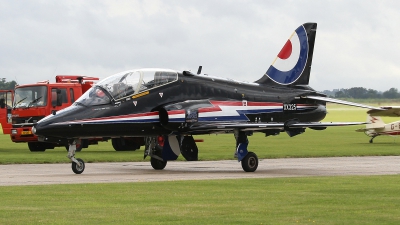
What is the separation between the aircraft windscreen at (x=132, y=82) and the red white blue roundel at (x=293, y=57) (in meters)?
5.12

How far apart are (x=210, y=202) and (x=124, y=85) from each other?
26.4 feet

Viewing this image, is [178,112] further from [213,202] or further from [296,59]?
[213,202]

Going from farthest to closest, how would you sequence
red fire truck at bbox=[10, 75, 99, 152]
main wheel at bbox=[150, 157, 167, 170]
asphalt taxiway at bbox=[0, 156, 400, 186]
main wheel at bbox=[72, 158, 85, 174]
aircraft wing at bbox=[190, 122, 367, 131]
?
red fire truck at bbox=[10, 75, 99, 152], main wheel at bbox=[150, 157, 167, 170], aircraft wing at bbox=[190, 122, 367, 131], main wheel at bbox=[72, 158, 85, 174], asphalt taxiway at bbox=[0, 156, 400, 186]

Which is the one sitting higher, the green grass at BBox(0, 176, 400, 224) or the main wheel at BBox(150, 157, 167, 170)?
the main wheel at BBox(150, 157, 167, 170)

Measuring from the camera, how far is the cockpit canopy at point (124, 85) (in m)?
21.4

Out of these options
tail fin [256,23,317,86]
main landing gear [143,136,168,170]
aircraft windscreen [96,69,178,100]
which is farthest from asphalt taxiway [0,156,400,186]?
tail fin [256,23,317,86]

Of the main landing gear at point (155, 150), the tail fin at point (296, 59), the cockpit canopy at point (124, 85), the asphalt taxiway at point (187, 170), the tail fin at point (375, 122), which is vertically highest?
the tail fin at point (296, 59)

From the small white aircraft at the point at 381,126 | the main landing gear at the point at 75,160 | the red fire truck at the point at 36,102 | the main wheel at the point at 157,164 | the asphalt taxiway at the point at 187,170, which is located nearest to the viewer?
the asphalt taxiway at the point at 187,170

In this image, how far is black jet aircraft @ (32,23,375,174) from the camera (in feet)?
69.2

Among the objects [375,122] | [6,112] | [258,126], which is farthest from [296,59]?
[375,122]

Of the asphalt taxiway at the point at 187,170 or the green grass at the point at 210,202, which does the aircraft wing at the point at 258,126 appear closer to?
the asphalt taxiway at the point at 187,170

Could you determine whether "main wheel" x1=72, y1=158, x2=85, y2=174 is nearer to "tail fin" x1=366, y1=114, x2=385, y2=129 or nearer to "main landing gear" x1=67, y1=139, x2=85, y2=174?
"main landing gear" x1=67, y1=139, x2=85, y2=174

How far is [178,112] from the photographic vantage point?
2206 cm

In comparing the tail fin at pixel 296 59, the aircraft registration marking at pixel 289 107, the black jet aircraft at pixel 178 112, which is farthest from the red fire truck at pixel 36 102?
the aircraft registration marking at pixel 289 107
